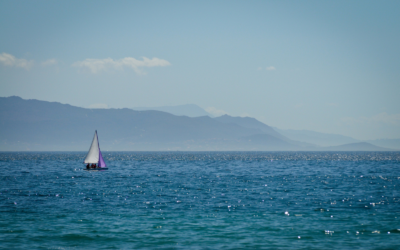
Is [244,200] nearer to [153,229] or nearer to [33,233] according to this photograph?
[153,229]

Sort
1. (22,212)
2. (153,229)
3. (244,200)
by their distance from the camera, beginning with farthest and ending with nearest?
(244,200) → (22,212) → (153,229)

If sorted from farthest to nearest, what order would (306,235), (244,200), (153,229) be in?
(244,200) < (153,229) < (306,235)

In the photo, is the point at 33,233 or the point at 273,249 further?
the point at 33,233

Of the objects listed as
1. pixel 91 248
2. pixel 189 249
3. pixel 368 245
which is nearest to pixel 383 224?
pixel 368 245

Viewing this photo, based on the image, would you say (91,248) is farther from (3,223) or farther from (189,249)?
(3,223)

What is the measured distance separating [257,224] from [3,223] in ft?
73.0

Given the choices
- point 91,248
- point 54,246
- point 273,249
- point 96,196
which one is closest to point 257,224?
point 273,249

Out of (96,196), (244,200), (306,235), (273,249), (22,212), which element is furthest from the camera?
(96,196)

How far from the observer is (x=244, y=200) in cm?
4944

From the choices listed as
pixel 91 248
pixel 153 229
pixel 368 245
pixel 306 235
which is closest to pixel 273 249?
pixel 306 235

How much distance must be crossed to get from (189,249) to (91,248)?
6933 mm

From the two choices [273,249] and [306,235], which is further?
[306,235]

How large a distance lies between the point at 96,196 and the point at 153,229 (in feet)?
75.3

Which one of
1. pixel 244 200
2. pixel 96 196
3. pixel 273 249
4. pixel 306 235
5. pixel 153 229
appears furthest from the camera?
pixel 96 196
